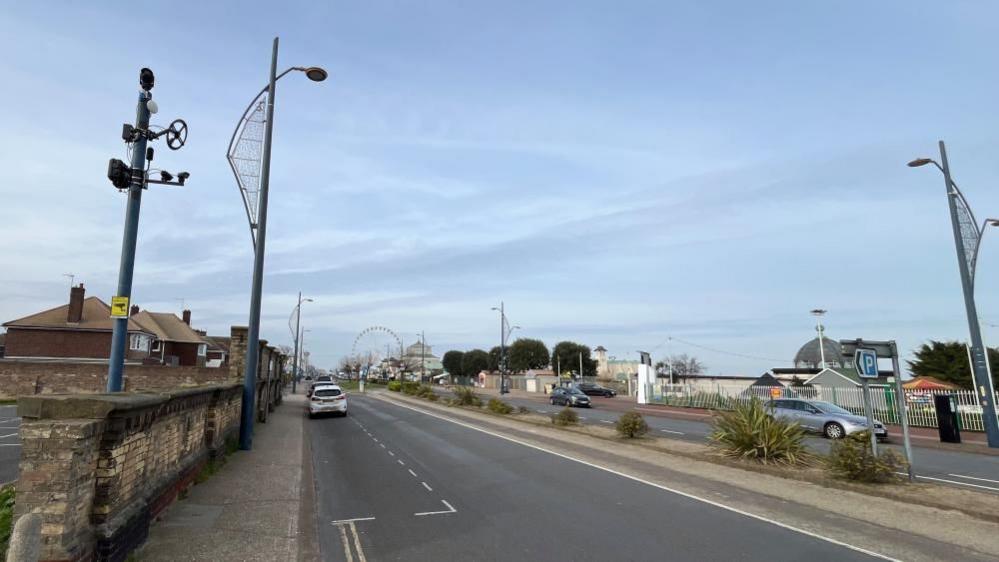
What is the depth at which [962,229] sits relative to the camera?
1898cm

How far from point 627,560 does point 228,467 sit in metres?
8.94

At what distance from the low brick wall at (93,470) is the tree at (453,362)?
127829 millimetres

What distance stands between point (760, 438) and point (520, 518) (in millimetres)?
7596

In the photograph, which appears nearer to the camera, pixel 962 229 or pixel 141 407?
pixel 141 407

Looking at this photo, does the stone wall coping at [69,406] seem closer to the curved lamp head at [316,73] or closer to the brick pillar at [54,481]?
the brick pillar at [54,481]

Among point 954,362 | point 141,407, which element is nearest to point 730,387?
point 954,362

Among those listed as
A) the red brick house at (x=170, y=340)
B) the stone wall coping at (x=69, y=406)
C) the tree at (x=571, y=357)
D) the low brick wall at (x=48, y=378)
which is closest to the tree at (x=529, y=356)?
the tree at (x=571, y=357)

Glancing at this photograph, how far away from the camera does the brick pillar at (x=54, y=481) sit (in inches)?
169

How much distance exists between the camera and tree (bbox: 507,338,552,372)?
359 feet

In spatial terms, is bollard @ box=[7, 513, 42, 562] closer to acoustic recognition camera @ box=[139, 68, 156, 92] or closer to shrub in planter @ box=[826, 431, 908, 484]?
acoustic recognition camera @ box=[139, 68, 156, 92]

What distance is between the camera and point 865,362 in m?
11.7

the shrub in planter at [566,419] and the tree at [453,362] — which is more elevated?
the tree at [453,362]

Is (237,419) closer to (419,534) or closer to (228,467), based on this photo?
(228,467)

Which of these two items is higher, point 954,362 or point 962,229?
point 962,229
